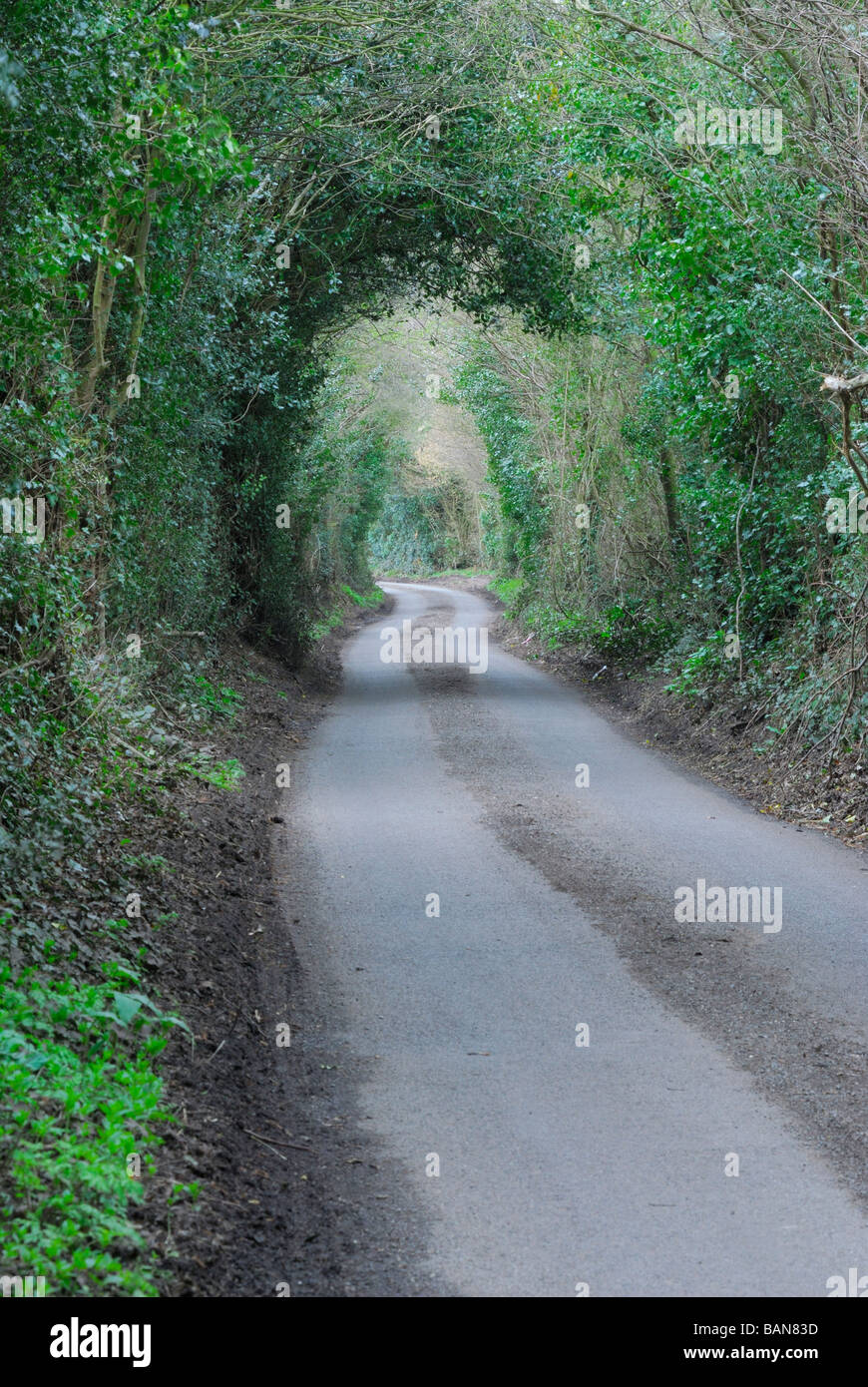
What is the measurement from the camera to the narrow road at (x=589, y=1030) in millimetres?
4414

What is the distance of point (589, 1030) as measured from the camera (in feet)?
21.4

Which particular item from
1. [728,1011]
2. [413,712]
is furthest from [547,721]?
[728,1011]

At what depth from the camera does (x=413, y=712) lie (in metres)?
19.2

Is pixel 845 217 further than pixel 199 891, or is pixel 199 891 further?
pixel 845 217

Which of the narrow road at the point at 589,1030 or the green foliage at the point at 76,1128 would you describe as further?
the narrow road at the point at 589,1030

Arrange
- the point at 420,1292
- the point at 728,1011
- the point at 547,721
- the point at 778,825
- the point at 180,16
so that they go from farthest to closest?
the point at 547,721 → the point at 778,825 → the point at 180,16 → the point at 728,1011 → the point at 420,1292

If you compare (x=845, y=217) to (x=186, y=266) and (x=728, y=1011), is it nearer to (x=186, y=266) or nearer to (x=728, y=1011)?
(x=186, y=266)

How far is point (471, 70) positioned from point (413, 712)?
30.2ft

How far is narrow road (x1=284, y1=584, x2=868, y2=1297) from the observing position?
4.41 m

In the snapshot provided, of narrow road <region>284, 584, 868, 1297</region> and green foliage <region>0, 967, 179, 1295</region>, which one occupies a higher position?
green foliage <region>0, 967, 179, 1295</region>

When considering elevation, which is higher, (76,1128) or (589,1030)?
(76,1128)

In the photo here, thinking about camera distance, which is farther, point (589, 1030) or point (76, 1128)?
point (589, 1030)

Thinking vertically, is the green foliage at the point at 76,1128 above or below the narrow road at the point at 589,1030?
above

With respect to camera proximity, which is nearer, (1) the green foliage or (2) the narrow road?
(1) the green foliage
